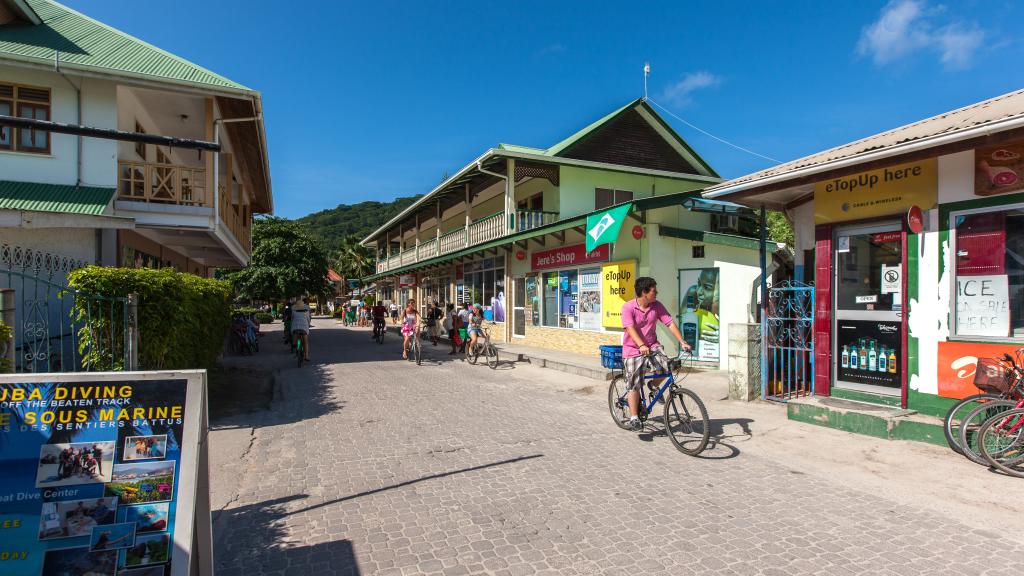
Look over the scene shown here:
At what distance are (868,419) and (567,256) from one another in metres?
9.55

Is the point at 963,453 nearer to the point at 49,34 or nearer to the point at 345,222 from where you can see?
the point at 49,34

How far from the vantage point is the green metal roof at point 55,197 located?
925 cm

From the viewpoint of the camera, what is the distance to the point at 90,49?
11023mm

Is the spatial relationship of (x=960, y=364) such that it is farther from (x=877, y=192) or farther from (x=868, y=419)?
(x=877, y=192)

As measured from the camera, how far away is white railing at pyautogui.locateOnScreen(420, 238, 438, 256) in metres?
26.0

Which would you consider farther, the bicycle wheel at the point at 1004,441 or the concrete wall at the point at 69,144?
the concrete wall at the point at 69,144

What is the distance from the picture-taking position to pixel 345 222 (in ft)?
360

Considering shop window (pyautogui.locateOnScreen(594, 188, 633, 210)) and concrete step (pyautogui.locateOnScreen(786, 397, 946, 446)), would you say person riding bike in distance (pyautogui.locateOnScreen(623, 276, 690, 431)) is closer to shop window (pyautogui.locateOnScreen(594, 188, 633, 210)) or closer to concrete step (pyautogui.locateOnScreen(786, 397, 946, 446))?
concrete step (pyautogui.locateOnScreen(786, 397, 946, 446))

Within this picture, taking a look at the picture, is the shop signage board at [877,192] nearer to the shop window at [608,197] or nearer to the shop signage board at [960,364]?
the shop signage board at [960,364]

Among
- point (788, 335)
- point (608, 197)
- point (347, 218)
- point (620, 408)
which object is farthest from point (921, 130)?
point (347, 218)

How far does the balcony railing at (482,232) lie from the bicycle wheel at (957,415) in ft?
35.7

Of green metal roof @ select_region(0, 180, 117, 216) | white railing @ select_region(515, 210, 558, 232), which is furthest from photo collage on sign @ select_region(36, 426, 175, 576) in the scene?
white railing @ select_region(515, 210, 558, 232)

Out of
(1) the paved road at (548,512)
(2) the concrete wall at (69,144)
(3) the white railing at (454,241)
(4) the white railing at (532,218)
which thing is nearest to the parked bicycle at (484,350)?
(4) the white railing at (532,218)

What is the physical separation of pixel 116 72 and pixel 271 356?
8781 mm
